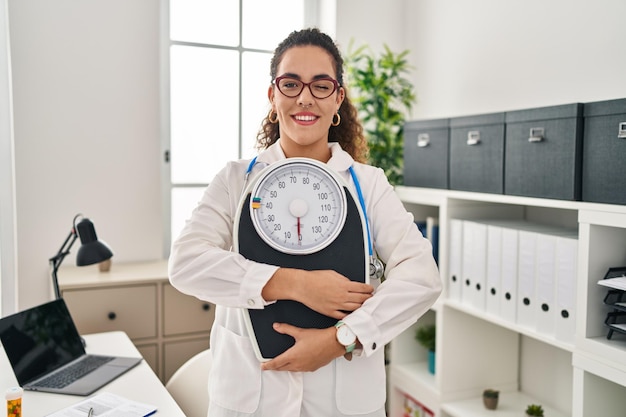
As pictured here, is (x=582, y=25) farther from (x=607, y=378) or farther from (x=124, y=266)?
(x=124, y=266)

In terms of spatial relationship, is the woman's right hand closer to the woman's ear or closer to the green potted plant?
the woman's ear

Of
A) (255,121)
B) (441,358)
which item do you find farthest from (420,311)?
(255,121)

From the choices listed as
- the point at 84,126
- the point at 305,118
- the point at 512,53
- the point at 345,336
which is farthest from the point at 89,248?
the point at 512,53

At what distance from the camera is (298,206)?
1.19 m

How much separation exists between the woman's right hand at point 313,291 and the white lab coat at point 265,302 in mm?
21

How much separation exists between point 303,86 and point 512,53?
5.06 feet

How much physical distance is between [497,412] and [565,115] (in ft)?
3.86

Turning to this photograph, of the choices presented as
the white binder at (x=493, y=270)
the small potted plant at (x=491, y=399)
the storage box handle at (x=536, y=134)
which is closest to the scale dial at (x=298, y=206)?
the storage box handle at (x=536, y=134)

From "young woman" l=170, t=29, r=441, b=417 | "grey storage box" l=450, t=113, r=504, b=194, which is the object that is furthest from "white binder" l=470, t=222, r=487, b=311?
"young woman" l=170, t=29, r=441, b=417

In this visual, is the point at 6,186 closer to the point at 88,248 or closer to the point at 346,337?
the point at 88,248

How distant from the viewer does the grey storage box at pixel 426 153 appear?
2400 mm

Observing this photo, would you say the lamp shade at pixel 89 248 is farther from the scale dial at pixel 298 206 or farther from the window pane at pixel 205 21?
the window pane at pixel 205 21

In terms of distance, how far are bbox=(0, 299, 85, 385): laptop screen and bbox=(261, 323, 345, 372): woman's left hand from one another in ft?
3.36

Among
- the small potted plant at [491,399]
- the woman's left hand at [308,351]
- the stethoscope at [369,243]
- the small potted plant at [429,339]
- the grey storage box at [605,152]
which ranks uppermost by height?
the grey storage box at [605,152]
